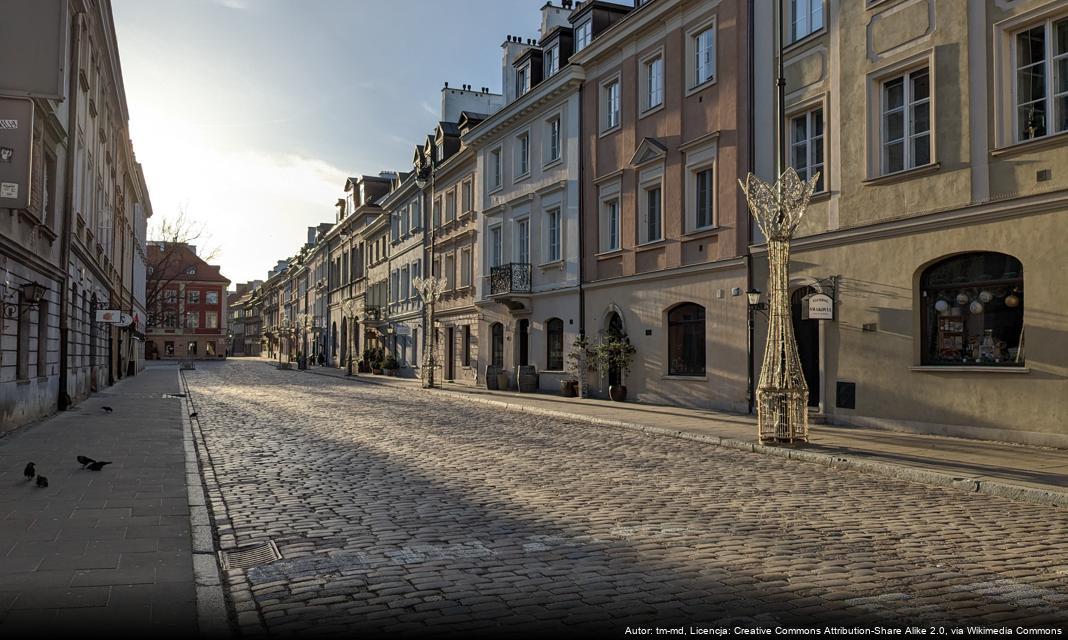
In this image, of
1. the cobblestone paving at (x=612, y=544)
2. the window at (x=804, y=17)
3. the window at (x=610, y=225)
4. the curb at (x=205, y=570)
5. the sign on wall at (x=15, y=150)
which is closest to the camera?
the curb at (x=205, y=570)

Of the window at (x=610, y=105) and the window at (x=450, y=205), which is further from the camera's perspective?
the window at (x=450, y=205)

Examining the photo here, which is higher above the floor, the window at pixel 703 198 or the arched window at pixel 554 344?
the window at pixel 703 198

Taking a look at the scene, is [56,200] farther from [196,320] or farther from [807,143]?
[196,320]

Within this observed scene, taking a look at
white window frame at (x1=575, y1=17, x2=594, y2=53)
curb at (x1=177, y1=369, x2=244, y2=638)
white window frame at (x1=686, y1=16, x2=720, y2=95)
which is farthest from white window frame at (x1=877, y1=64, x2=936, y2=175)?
curb at (x1=177, y1=369, x2=244, y2=638)

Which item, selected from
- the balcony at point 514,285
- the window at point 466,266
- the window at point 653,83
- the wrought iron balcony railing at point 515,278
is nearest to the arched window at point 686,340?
the window at point 653,83

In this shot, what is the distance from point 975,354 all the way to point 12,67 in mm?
14767

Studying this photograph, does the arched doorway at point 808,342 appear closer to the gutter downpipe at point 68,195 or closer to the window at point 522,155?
the window at point 522,155

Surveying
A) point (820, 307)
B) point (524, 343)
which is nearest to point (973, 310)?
point (820, 307)

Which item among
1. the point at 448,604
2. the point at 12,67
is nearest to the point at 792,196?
the point at 448,604

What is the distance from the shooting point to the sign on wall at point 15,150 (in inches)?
486

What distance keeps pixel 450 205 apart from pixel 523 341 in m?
10.9

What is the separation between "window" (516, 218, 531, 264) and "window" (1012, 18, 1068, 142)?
18.5m

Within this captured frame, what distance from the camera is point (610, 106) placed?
25625 mm

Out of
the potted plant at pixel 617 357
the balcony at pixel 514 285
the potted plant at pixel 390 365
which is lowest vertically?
the potted plant at pixel 390 365
